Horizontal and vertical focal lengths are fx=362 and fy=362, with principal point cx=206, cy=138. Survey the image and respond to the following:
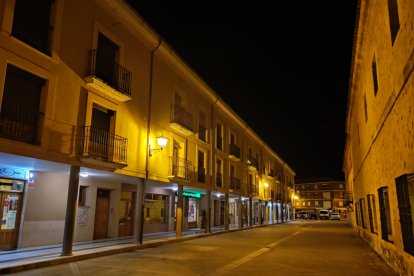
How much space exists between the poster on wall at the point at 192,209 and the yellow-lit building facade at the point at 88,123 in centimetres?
395

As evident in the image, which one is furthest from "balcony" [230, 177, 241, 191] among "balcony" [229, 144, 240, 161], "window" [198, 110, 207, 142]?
"window" [198, 110, 207, 142]

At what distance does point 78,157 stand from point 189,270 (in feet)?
18.0

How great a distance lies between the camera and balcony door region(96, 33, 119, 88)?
47.0 feet

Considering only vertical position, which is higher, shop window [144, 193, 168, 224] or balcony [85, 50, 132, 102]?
balcony [85, 50, 132, 102]

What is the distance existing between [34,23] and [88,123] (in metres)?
3.75

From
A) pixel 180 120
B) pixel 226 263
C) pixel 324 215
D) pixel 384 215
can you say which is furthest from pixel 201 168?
pixel 324 215

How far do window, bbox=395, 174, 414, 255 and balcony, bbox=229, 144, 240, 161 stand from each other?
2126 cm

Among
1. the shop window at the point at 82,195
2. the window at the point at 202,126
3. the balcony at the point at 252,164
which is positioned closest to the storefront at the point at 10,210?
the shop window at the point at 82,195

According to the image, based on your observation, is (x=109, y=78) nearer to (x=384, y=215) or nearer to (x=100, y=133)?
(x=100, y=133)

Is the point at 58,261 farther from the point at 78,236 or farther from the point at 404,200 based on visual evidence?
the point at 404,200

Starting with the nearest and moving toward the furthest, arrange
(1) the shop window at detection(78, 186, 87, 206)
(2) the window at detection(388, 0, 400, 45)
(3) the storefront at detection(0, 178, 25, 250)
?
(2) the window at detection(388, 0, 400, 45), (3) the storefront at detection(0, 178, 25, 250), (1) the shop window at detection(78, 186, 87, 206)

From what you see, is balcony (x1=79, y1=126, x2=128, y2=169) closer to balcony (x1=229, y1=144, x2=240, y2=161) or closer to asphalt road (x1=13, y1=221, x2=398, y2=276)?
asphalt road (x1=13, y1=221, x2=398, y2=276)

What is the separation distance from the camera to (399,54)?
760cm

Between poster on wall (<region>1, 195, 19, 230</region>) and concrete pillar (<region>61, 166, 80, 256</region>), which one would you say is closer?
concrete pillar (<region>61, 166, 80, 256</region>)
